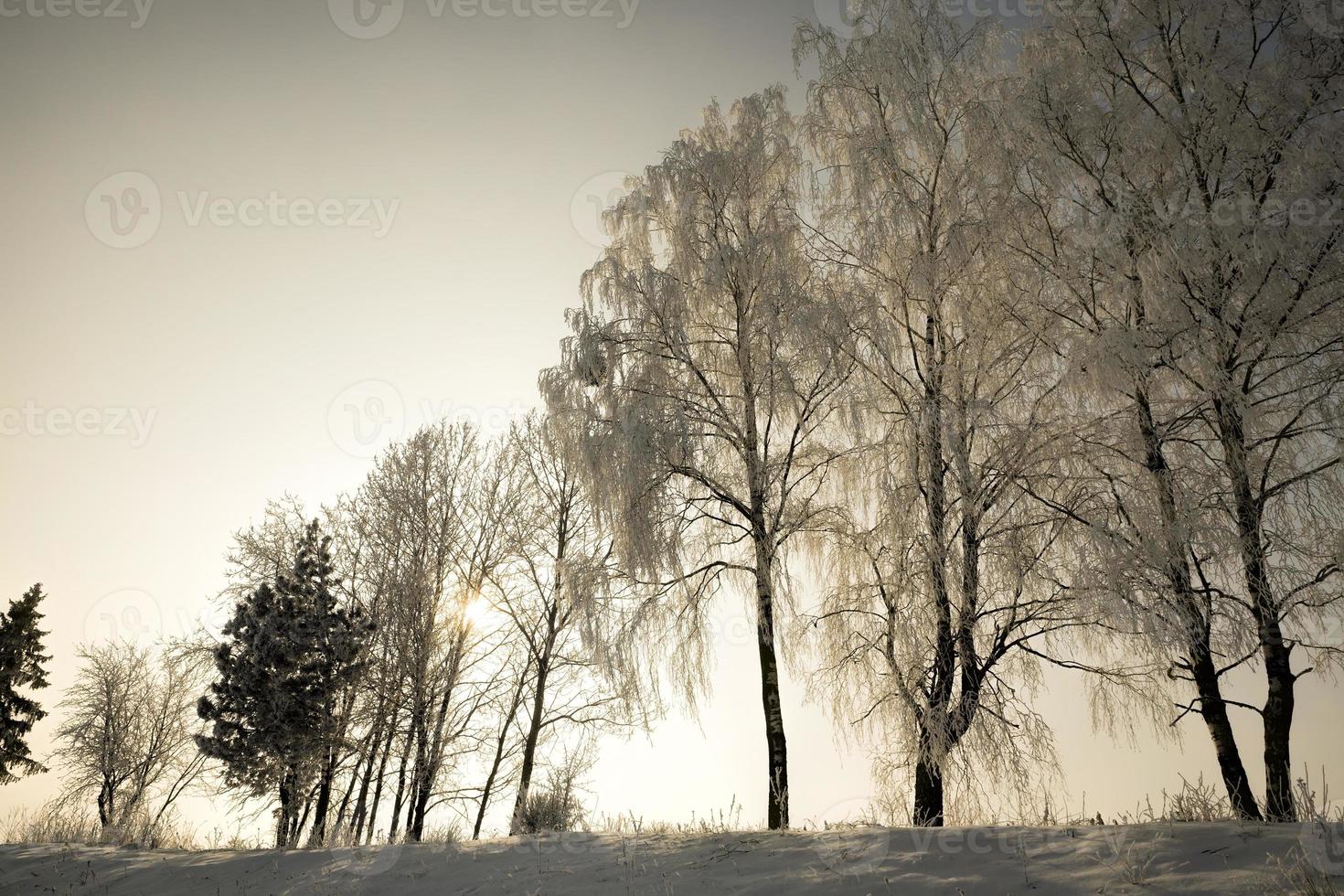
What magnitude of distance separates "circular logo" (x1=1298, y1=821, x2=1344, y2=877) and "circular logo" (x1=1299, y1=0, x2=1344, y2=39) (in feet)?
24.9

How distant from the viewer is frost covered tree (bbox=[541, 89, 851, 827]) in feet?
31.2

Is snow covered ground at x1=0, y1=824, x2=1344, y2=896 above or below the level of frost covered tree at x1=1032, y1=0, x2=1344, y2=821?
below

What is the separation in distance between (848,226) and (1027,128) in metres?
2.44

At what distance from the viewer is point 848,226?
10.0 meters

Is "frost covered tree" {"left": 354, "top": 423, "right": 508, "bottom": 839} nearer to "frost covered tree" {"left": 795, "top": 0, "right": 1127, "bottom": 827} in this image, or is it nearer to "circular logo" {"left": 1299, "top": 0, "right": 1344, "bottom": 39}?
"frost covered tree" {"left": 795, "top": 0, "right": 1127, "bottom": 827}

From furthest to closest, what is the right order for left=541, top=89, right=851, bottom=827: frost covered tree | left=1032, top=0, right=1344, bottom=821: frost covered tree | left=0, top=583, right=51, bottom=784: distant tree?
left=0, top=583, right=51, bottom=784: distant tree < left=541, top=89, right=851, bottom=827: frost covered tree < left=1032, top=0, right=1344, bottom=821: frost covered tree

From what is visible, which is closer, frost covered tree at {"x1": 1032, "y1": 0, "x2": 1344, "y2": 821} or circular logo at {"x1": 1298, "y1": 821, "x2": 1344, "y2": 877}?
circular logo at {"x1": 1298, "y1": 821, "x2": 1344, "y2": 877}

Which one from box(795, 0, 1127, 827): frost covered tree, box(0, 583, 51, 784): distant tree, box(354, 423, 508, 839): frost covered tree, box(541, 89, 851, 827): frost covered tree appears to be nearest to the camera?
box(795, 0, 1127, 827): frost covered tree

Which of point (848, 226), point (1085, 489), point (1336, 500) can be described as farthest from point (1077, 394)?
point (848, 226)

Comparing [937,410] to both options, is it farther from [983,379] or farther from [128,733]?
[128,733]

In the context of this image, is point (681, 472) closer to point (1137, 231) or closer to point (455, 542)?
point (1137, 231)

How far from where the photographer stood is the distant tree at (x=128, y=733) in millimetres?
27812

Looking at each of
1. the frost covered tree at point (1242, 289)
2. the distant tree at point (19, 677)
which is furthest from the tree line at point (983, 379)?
the distant tree at point (19, 677)

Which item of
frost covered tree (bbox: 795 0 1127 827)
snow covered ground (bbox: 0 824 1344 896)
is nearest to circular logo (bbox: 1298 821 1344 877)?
snow covered ground (bbox: 0 824 1344 896)
